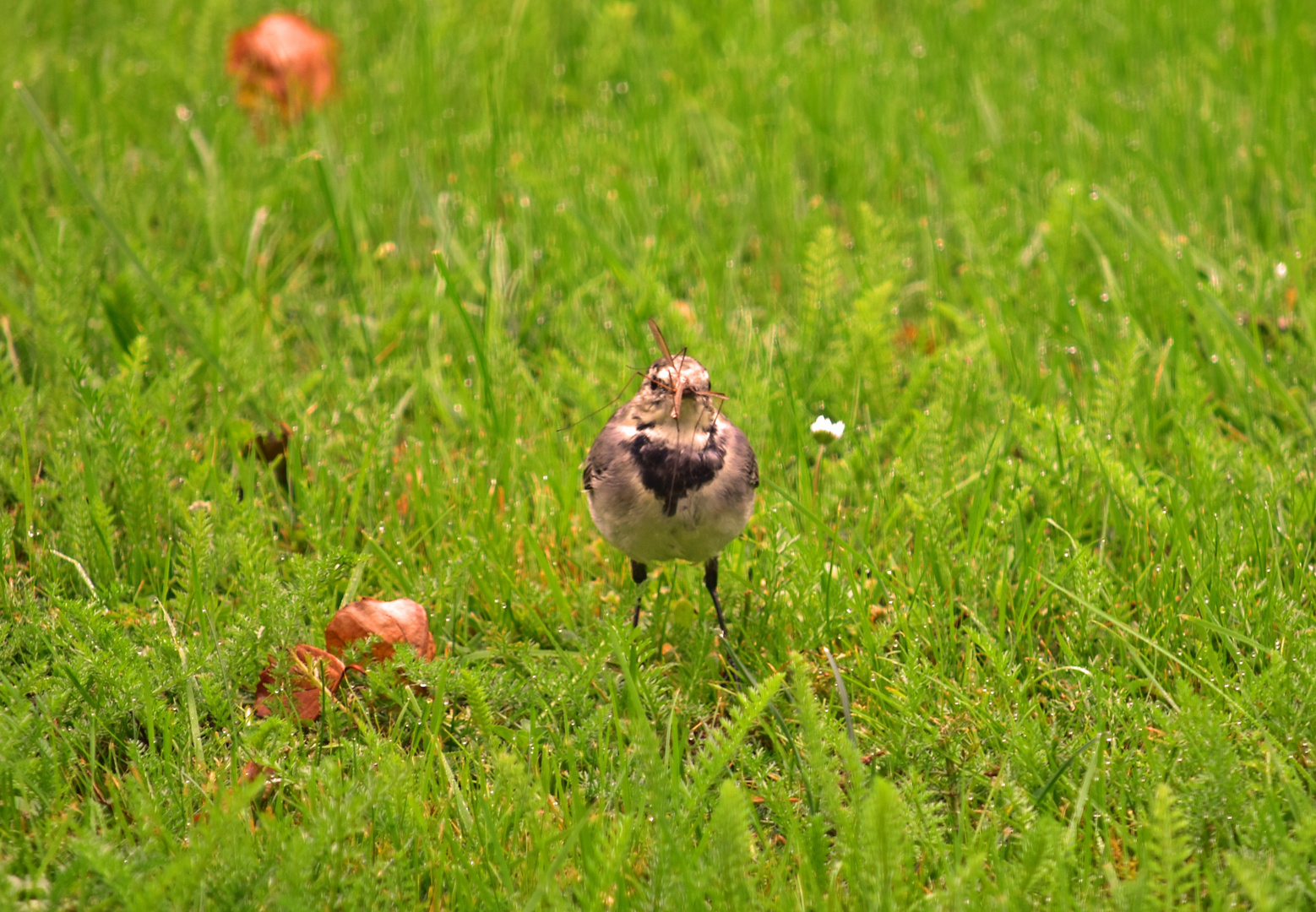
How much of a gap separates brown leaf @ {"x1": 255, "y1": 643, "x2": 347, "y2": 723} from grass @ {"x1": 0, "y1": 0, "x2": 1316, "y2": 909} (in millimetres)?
54

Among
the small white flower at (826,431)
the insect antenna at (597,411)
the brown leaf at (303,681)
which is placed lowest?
the brown leaf at (303,681)

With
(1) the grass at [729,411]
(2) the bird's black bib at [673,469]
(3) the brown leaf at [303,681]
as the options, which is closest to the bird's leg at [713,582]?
(1) the grass at [729,411]

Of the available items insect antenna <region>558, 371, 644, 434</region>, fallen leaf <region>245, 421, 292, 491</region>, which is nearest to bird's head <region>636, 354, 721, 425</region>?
insect antenna <region>558, 371, 644, 434</region>

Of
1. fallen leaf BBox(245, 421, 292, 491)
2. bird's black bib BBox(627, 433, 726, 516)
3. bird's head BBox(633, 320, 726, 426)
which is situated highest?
bird's head BBox(633, 320, 726, 426)

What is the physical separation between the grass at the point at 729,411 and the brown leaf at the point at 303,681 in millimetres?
54

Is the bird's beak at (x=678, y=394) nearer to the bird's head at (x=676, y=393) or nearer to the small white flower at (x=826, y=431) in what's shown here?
the bird's head at (x=676, y=393)

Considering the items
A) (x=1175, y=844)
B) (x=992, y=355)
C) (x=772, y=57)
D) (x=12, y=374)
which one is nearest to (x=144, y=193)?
(x=12, y=374)

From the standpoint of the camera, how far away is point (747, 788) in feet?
8.84

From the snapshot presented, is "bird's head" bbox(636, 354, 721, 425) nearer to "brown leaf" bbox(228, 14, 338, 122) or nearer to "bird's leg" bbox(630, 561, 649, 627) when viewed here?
"bird's leg" bbox(630, 561, 649, 627)

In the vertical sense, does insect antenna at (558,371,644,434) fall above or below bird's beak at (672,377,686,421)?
below

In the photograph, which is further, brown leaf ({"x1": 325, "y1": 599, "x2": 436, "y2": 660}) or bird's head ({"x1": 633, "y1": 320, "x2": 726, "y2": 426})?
brown leaf ({"x1": 325, "y1": 599, "x2": 436, "y2": 660})

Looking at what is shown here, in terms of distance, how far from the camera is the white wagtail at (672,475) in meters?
2.71

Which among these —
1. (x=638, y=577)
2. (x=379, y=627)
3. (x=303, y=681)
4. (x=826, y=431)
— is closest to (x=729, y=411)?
(x=826, y=431)

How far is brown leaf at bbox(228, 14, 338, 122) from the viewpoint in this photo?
525cm
